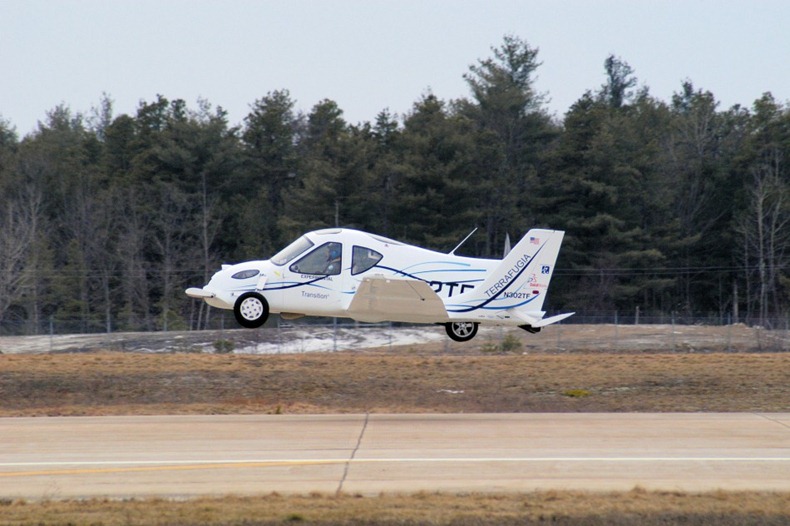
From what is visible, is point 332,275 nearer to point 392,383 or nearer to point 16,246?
point 392,383

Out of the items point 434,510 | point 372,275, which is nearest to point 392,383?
point 372,275

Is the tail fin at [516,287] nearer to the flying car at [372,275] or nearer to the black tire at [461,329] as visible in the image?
the flying car at [372,275]

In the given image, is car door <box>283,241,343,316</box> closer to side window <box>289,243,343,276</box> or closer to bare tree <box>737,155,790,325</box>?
side window <box>289,243,343,276</box>

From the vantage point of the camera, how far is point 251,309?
20.8 metres

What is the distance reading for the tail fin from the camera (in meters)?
20.8

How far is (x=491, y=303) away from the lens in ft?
68.2

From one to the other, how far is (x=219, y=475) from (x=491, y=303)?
22.7ft

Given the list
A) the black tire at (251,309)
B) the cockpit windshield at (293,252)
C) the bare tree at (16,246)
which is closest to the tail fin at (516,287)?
the cockpit windshield at (293,252)

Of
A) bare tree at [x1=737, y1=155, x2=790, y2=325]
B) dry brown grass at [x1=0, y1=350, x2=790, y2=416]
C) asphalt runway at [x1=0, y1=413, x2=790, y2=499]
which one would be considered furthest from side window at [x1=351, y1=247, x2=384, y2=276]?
bare tree at [x1=737, y1=155, x2=790, y2=325]

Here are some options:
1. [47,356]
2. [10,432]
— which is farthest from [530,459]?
[47,356]

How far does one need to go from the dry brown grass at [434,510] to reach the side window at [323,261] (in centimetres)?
437

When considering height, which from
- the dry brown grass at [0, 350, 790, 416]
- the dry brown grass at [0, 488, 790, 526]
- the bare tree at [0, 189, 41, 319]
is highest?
the bare tree at [0, 189, 41, 319]

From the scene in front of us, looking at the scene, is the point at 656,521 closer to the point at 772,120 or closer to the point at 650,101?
the point at 772,120

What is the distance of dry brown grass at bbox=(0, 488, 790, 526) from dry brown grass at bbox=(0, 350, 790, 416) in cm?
1488
